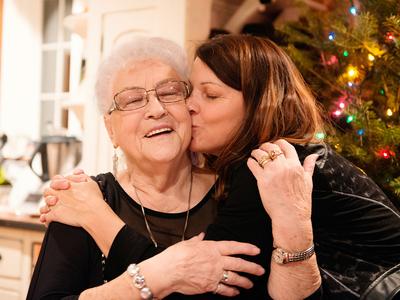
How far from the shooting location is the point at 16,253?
2.57 m

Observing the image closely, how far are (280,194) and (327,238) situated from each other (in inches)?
9.4

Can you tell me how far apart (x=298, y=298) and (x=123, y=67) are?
80 cm

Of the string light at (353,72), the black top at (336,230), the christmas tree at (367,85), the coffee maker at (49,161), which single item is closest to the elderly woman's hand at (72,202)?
the black top at (336,230)

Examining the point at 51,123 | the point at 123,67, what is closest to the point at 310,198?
the point at 123,67

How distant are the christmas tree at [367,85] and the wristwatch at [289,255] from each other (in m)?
0.51

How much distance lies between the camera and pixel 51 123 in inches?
149

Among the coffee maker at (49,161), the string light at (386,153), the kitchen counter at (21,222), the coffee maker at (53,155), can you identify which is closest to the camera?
the string light at (386,153)

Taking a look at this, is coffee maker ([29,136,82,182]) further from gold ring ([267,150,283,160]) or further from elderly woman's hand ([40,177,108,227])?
gold ring ([267,150,283,160])

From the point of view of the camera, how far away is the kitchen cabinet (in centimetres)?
250

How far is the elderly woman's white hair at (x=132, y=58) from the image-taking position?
4.80 feet

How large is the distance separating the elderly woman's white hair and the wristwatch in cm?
64

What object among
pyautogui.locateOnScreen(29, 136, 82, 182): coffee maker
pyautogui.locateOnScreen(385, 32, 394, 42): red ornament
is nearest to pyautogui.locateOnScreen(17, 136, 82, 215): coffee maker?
pyautogui.locateOnScreen(29, 136, 82, 182): coffee maker

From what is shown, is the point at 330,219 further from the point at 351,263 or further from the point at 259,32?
the point at 259,32

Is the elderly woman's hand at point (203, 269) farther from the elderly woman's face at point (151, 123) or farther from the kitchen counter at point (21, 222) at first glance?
the kitchen counter at point (21, 222)
